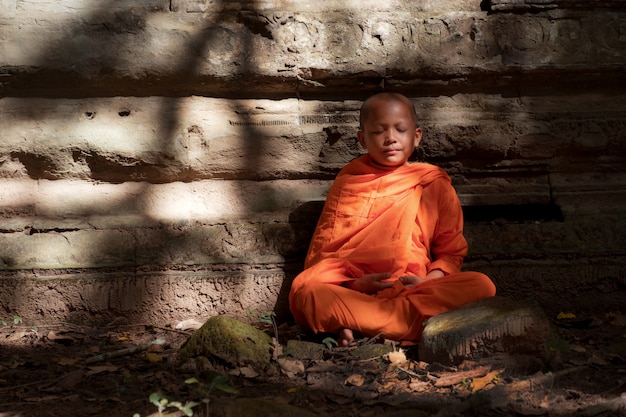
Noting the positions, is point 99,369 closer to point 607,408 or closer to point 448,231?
point 448,231

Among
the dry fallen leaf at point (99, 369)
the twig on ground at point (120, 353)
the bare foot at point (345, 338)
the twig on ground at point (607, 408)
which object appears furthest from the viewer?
the bare foot at point (345, 338)

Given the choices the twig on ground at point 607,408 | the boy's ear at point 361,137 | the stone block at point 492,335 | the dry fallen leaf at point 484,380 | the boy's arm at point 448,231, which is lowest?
the dry fallen leaf at point 484,380

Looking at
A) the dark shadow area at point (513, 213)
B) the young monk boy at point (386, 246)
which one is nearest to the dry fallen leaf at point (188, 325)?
the young monk boy at point (386, 246)

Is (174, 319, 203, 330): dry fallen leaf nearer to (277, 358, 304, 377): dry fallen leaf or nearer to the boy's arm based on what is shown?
(277, 358, 304, 377): dry fallen leaf

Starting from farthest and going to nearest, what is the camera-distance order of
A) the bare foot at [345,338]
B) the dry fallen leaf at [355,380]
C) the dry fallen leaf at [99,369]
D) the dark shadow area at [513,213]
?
1. the dark shadow area at [513,213]
2. the bare foot at [345,338]
3. the dry fallen leaf at [99,369]
4. the dry fallen leaf at [355,380]

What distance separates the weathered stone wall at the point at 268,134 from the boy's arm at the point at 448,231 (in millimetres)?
319

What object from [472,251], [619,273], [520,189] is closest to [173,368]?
[472,251]

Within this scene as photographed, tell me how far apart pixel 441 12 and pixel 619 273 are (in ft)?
5.81

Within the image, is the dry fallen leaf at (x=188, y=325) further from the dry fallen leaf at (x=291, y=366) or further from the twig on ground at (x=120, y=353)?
the dry fallen leaf at (x=291, y=366)

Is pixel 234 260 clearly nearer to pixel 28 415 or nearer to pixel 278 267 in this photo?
pixel 278 267

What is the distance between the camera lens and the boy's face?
12.3 ft

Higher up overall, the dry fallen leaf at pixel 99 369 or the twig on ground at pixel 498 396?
the twig on ground at pixel 498 396

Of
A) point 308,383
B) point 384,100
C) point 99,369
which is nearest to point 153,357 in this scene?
point 99,369

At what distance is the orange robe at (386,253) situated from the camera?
344 centimetres
